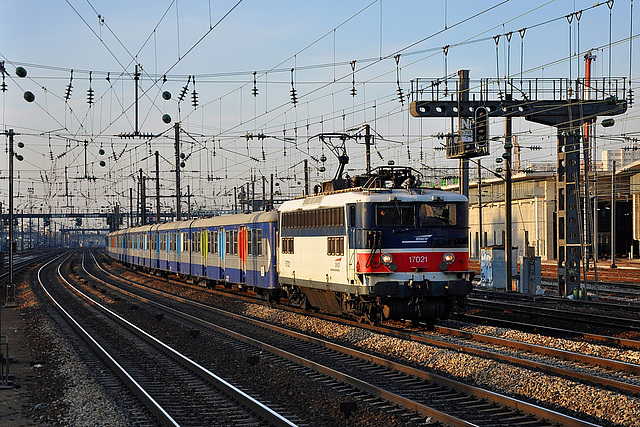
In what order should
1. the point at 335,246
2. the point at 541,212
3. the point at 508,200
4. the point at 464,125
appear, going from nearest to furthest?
→ the point at 335,246, the point at 508,200, the point at 464,125, the point at 541,212

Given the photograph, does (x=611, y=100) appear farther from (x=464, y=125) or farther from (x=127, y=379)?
(x=127, y=379)

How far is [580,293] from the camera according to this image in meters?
28.2

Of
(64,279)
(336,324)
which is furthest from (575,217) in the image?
(64,279)

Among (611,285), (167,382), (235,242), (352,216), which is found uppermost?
(352,216)

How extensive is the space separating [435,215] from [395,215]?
42.2 inches

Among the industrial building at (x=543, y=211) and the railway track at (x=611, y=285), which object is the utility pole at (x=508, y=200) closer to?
the railway track at (x=611, y=285)

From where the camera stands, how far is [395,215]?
727 inches

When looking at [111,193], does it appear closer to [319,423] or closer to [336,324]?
[336,324]

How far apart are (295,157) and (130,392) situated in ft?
126

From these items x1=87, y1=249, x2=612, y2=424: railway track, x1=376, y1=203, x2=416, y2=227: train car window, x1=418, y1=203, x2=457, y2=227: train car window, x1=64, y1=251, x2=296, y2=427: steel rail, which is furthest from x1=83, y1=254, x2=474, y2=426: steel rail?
x1=418, y1=203, x2=457, y2=227: train car window

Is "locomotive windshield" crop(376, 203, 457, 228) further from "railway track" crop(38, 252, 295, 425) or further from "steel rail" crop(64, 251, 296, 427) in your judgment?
"railway track" crop(38, 252, 295, 425)

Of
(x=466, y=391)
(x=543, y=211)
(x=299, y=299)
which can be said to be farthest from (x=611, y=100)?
(x=543, y=211)

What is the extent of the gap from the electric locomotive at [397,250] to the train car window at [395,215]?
0.08 feet

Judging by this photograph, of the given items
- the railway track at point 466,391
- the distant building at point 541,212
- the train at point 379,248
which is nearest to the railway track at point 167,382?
the railway track at point 466,391
